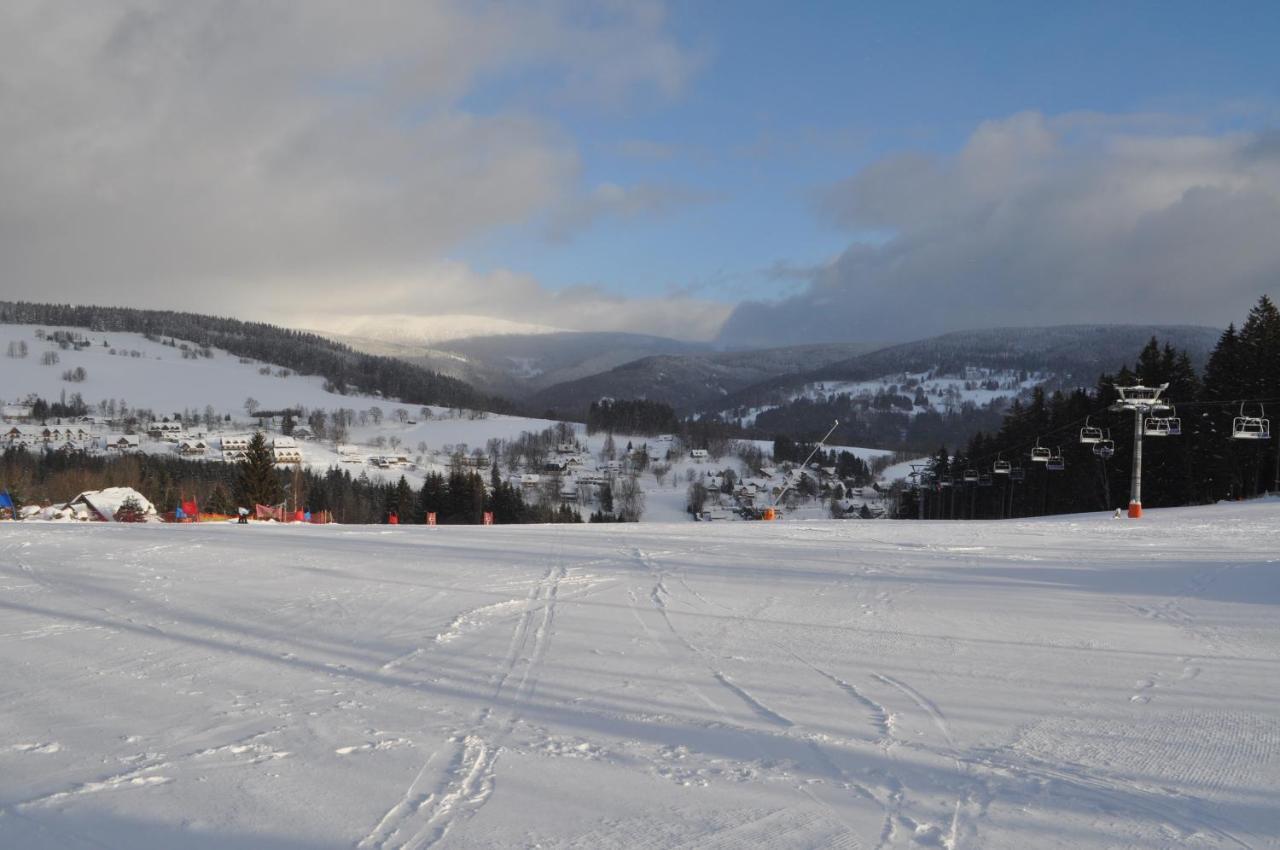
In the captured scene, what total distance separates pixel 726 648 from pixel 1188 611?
6.14 metres

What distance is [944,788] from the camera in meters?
5.43

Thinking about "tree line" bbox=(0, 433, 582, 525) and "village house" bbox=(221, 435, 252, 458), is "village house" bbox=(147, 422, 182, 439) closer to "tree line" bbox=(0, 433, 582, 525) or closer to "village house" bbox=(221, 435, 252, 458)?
"village house" bbox=(221, 435, 252, 458)

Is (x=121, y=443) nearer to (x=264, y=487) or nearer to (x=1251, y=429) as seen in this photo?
(x=264, y=487)

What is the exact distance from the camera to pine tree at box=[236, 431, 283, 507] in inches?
2611

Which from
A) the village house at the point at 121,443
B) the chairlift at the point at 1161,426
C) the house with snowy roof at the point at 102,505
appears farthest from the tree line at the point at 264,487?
the chairlift at the point at 1161,426

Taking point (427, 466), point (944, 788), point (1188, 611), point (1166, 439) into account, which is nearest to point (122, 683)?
point (944, 788)

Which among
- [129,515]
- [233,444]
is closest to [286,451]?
→ [233,444]

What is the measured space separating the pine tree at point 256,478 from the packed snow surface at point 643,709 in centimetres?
5542

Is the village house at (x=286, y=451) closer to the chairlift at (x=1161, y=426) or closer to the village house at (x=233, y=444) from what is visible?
the village house at (x=233, y=444)

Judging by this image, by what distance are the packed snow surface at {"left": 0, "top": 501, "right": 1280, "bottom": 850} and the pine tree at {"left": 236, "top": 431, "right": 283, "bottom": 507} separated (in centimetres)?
5542

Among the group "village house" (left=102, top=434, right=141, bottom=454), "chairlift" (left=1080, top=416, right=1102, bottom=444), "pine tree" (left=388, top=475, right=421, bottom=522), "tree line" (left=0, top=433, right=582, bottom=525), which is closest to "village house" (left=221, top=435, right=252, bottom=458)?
"tree line" (left=0, top=433, right=582, bottom=525)

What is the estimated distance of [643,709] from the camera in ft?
23.4

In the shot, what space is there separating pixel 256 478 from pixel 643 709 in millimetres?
66213

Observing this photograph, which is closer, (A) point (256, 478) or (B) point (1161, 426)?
(B) point (1161, 426)
